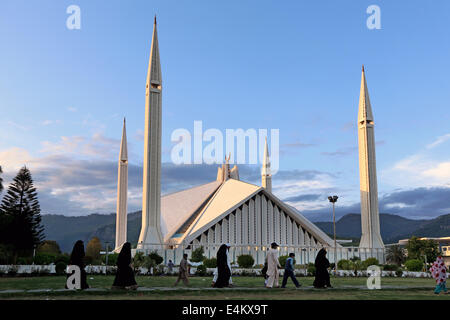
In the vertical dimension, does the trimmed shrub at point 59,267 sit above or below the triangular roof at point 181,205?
below

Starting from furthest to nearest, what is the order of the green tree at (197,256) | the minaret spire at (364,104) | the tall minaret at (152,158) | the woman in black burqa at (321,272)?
the minaret spire at (364,104)
the tall minaret at (152,158)
the green tree at (197,256)
the woman in black burqa at (321,272)

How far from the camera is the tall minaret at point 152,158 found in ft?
91.2

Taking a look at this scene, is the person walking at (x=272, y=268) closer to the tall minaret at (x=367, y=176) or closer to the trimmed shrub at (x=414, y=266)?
the trimmed shrub at (x=414, y=266)

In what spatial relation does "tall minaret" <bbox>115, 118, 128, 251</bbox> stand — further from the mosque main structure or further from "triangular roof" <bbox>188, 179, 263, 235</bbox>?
"triangular roof" <bbox>188, 179, 263, 235</bbox>

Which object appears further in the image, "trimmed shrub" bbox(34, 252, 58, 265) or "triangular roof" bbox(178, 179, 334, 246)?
"triangular roof" bbox(178, 179, 334, 246)

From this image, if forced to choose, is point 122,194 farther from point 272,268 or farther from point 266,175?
point 272,268

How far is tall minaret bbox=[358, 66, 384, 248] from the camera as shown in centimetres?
3397

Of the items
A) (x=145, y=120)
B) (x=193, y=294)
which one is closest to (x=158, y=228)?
(x=145, y=120)

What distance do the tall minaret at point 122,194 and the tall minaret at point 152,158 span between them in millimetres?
9003

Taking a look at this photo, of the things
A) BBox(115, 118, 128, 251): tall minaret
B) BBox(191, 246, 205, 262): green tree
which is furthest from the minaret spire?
BBox(115, 118, 128, 251): tall minaret


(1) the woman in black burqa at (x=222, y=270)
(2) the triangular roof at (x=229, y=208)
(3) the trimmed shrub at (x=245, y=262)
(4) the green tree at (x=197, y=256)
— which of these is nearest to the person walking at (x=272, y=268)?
(1) the woman in black burqa at (x=222, y=270)

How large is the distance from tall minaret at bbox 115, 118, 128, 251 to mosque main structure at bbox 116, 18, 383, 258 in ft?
0.57
